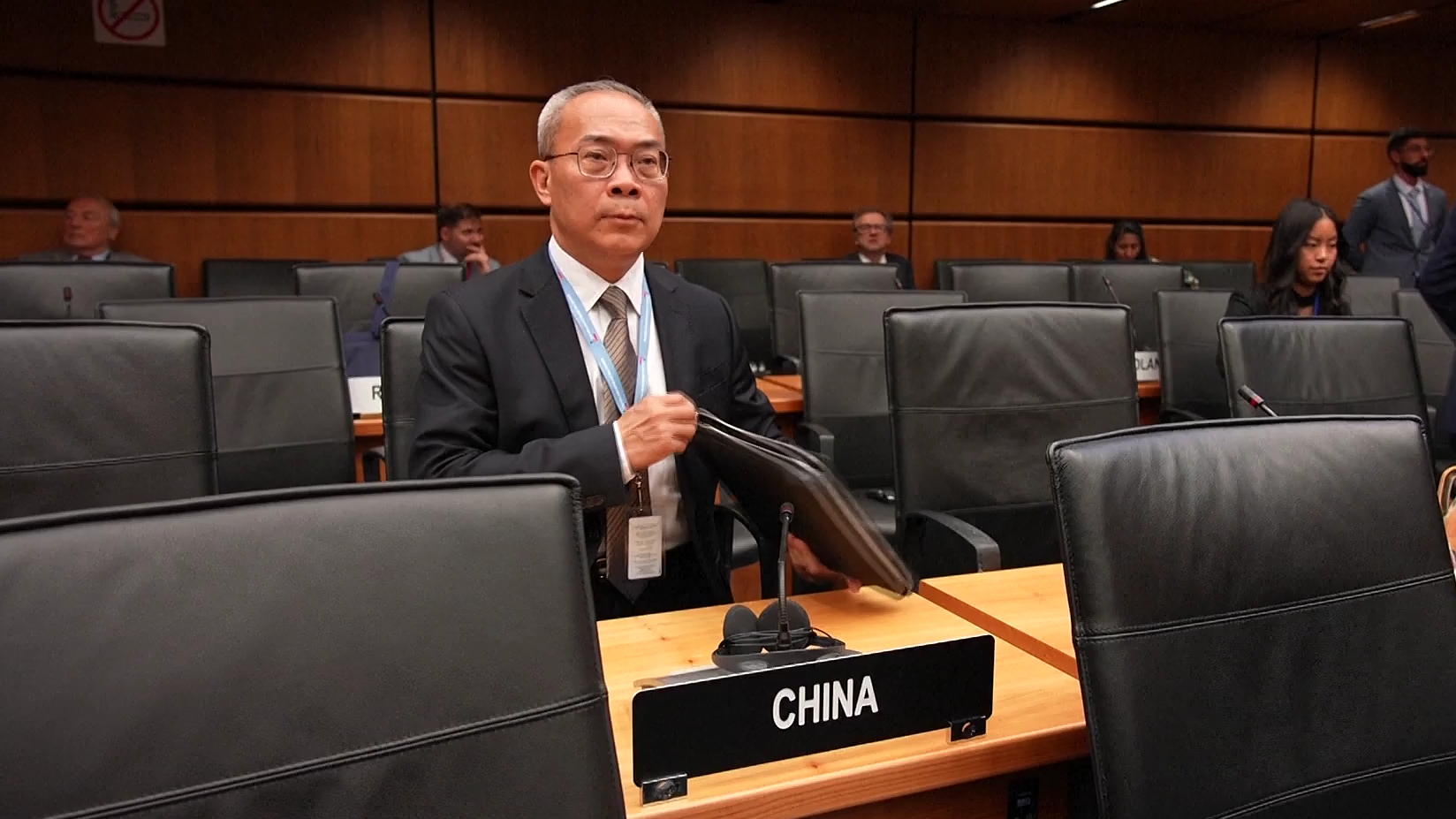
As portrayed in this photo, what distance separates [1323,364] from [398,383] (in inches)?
80.6

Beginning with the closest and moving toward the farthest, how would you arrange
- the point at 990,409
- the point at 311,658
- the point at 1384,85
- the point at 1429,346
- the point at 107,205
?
the point at 311,658, the point at 990,409, the point at 1429,346, the point at 107,205, the point at 1384,85

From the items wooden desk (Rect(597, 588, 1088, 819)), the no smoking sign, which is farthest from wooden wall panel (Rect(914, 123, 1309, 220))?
wooden desk (Rect(597, 588, 1088, 819))

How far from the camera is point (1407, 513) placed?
3.43 ft

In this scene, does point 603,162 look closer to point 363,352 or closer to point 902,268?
point 363,352

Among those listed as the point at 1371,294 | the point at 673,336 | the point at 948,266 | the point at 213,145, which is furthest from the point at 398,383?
the point at 213,145

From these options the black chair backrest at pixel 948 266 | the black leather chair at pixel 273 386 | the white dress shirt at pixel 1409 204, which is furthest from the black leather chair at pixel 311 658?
the white dress shirt at pixel 1409 204

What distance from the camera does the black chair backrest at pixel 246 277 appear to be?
4996 millimetres

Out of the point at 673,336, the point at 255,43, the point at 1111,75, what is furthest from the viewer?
the point at 1111,75

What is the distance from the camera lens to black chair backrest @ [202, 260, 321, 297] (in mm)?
4996

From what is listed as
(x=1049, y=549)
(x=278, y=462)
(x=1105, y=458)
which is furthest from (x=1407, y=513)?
(x=278, y=462)

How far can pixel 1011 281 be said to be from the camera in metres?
4.09

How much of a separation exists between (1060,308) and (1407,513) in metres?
1.09

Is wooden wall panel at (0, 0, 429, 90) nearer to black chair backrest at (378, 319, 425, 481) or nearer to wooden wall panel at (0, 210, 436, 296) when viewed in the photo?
wooden wall panel at (0, 210, 436, 296)

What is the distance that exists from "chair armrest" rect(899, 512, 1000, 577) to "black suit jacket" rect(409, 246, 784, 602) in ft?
1.45
